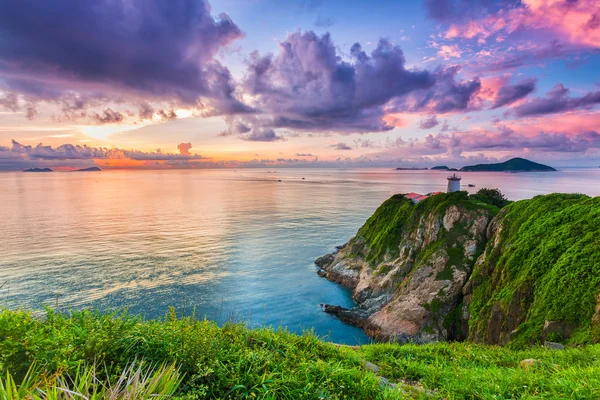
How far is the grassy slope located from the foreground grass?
8938mm

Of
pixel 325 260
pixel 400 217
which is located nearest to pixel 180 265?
pixel 325 260

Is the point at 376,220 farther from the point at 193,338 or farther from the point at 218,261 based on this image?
the point at 193,338

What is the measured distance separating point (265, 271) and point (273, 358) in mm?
43516

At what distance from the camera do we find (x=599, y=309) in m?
13.7

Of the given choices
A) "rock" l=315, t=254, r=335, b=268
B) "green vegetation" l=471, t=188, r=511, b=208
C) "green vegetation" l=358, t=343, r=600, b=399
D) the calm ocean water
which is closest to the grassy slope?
"green vegetation" l=358, t=343, r=600, b=399

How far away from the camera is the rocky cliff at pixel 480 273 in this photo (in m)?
16.3

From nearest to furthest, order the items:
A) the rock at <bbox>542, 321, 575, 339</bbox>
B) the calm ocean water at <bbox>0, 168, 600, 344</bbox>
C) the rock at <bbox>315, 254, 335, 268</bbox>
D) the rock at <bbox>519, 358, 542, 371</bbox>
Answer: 1. the rock at <bbox>519, 358, 542, 371</bbox>
2. the rock at <bbox>542, 321, 575, 339</bbox>
3. the calm ocean water at <bbox>0, 168, 600, 344</bbox>
4. the rock at <bbox>315, 254, 335, 268</bbox>

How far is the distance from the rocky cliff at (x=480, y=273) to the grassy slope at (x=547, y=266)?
0.06 m

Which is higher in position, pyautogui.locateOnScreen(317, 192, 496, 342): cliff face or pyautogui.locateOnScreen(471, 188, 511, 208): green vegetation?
pyautogui.locateOnScreen(471, 188, 511, 208): green vegetation

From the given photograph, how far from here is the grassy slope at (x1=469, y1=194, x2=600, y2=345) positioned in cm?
1543

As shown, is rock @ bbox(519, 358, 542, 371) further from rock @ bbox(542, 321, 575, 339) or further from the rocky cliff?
rock @ bbox(542, 321, 575, 339)

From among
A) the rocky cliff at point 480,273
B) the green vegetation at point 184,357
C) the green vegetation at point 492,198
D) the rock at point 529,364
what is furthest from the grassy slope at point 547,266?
the green vegetation at point 492,198

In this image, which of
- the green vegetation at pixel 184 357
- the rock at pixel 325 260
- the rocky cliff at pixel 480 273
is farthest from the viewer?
the rock at pixel 325 260

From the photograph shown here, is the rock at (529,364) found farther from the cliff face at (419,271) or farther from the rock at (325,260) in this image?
the rock at (325,260)
